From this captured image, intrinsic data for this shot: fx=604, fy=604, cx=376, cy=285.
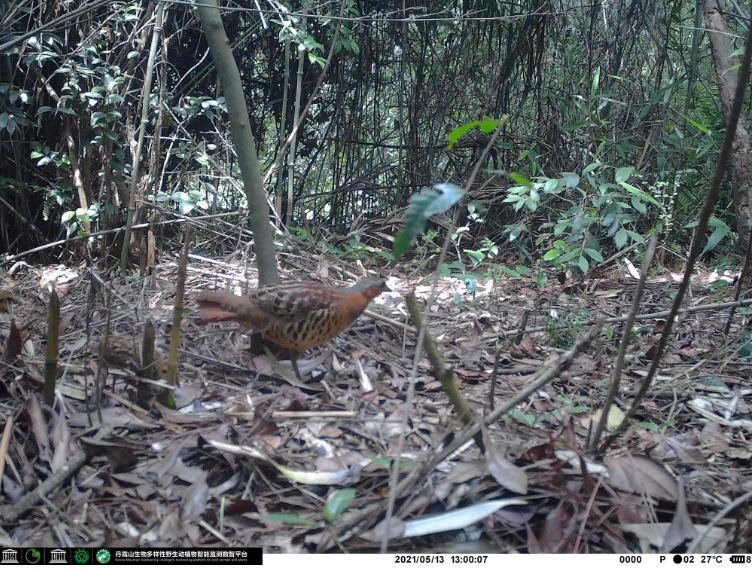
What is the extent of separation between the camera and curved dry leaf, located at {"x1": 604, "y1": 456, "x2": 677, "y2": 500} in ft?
6.06

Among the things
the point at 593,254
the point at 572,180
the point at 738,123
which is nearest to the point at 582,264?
the point at 593,254

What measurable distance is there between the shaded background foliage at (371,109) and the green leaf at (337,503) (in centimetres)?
317

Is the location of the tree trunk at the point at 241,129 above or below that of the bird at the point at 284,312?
above

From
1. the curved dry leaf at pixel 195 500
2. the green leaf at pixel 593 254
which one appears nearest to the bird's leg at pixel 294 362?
the curved dry leaf at pixel 195 500

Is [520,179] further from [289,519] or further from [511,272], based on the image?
[511,272]

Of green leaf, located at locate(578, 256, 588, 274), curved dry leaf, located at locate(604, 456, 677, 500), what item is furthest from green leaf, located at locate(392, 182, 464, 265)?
green leaf, located at locate(578, 256, 588, 274)

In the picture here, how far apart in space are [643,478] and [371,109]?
4.86 meters

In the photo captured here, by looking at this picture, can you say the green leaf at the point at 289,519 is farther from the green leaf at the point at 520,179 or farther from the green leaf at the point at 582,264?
the green leaf at the point at 582,264

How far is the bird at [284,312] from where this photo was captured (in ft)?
9.04

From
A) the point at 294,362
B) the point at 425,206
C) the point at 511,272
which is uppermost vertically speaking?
the point at 425,206

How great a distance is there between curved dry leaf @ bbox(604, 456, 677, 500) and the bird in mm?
1411

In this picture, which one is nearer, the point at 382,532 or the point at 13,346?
the point at 382,532

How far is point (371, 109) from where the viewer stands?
6.04m

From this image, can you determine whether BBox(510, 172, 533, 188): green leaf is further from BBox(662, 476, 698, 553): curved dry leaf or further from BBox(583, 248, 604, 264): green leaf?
BBox(583, 248, 604, 264): green leaf
